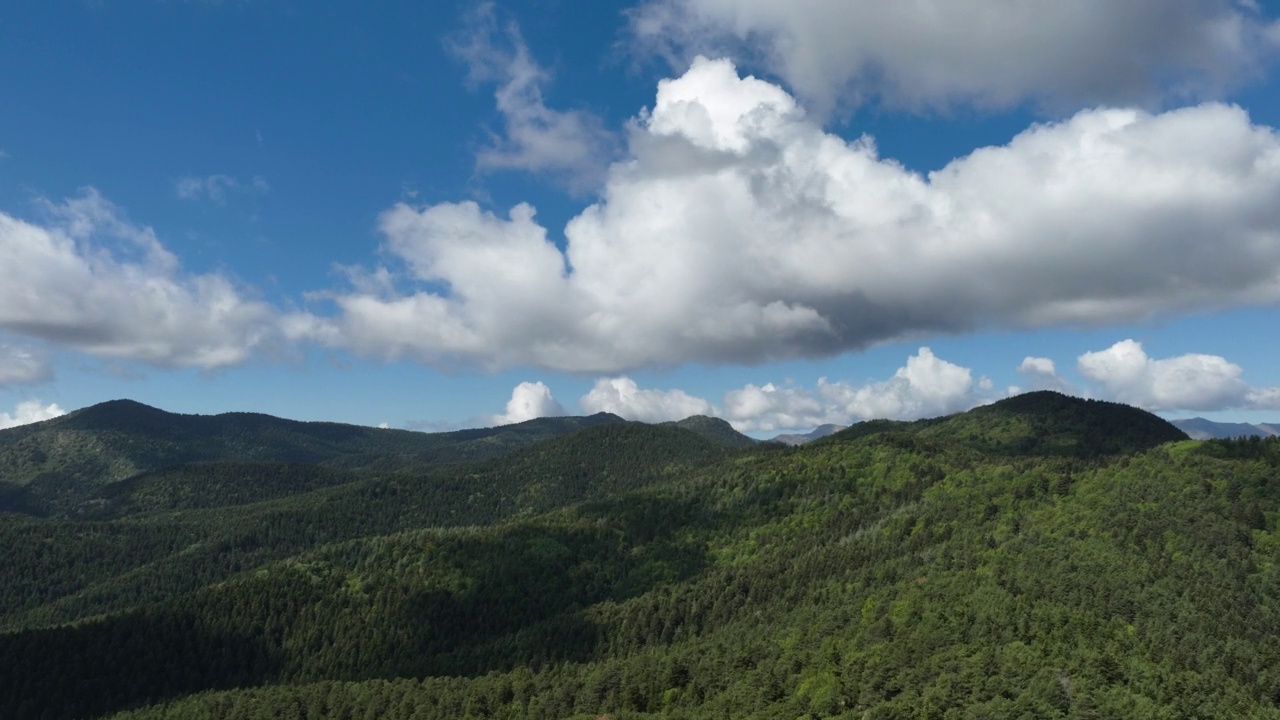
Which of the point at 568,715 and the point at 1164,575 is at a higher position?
the point at 1164,575

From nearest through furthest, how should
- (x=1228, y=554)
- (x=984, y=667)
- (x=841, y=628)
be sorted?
1. (x=984, y=667)
2. (x=1228, y=554)
3. (x=841, y=628)

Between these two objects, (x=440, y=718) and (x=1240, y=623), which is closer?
(x=1240, y=623)

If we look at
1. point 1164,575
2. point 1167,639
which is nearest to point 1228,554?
point 1164,575

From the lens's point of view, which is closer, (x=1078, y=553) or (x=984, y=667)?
(x=984, y=667)

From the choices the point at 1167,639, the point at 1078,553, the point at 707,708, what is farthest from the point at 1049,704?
the point at 1078,553

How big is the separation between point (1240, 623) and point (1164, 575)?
67.3ft

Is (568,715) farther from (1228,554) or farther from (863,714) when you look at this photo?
(1228,554)

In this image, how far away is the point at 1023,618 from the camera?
149250mm

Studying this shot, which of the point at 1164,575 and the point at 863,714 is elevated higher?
the point at 1164,575

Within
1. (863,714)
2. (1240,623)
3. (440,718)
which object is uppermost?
(1240,623)

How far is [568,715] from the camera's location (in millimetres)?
179875

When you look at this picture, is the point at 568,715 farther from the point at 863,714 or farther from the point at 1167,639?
the point at 1167,639

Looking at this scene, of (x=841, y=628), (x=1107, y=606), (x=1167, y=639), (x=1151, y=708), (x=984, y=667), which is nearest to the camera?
(x=1151, y=708)

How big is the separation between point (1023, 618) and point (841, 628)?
48.6 m
